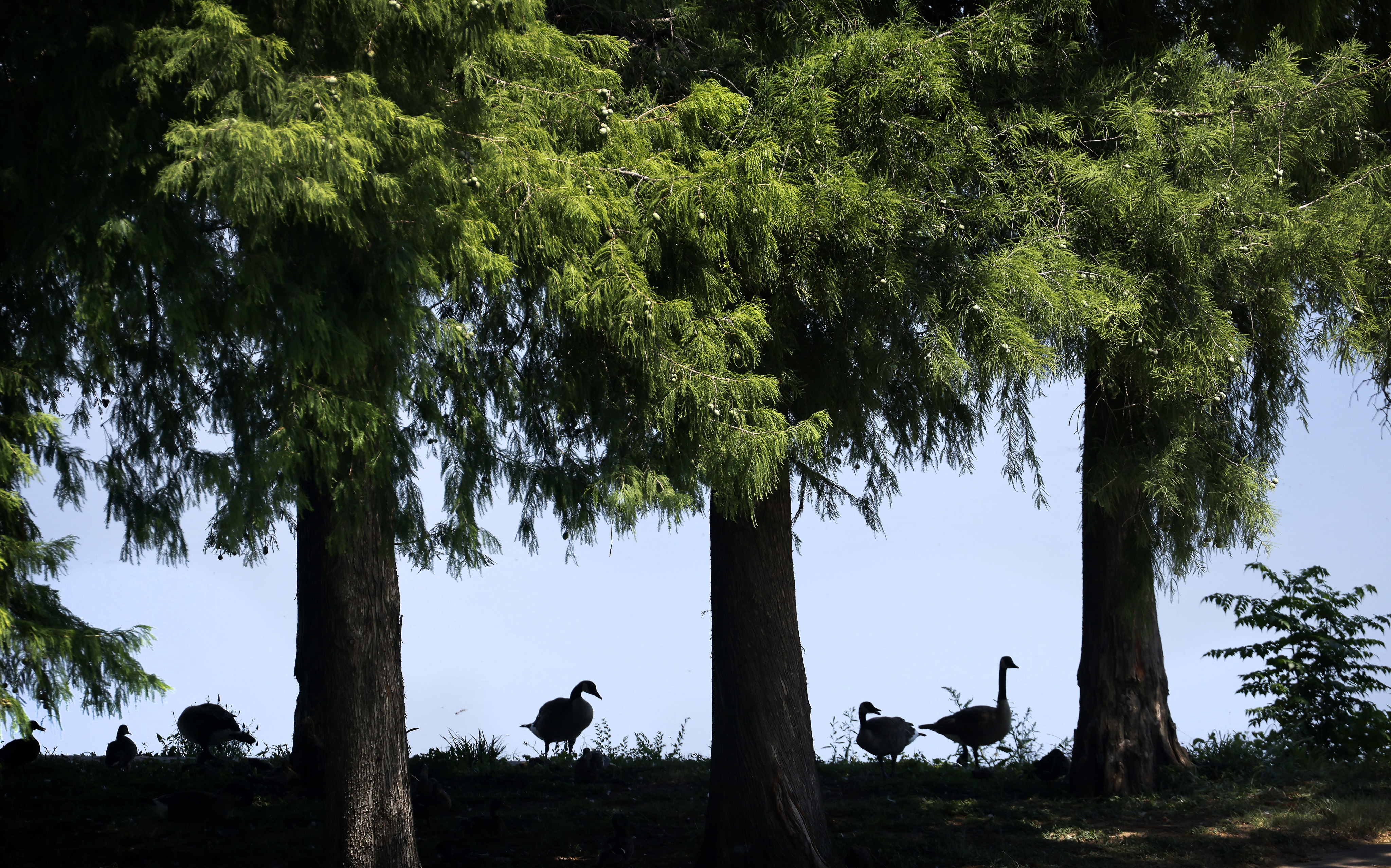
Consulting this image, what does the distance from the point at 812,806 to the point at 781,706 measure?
840 millimetres

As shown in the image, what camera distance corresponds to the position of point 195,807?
9.23 metres

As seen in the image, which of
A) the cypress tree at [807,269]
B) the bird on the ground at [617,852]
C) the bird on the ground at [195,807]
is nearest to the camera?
the cypress tree at [807,269]

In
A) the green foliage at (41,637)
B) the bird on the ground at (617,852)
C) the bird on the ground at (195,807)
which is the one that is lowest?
the bird on the ground at (617,852)

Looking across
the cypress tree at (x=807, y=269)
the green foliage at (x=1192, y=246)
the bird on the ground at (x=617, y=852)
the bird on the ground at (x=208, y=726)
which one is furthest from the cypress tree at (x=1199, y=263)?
the bird on the ground at (x=208, y=726)

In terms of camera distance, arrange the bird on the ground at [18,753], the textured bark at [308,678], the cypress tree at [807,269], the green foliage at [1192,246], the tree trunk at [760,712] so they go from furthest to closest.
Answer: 1. the bird on the ground at [18,753]
2. the textured bark at [308,678]
3. the tree trunk at [760,712]
4. the green foliage at [1192,246]
5. the cypress tree at [807,269]

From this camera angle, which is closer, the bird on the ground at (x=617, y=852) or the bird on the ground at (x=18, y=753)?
the bird on the ground at (x=617, y=852)

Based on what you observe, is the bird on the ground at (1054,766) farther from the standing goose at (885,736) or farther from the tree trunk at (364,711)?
the tree trunk at (364,711)

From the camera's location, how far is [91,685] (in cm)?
524

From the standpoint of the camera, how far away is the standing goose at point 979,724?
12383 millimetres

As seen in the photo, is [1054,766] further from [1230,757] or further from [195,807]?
[195,807]

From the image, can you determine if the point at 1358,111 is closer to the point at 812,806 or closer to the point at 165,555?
the point at 812,806

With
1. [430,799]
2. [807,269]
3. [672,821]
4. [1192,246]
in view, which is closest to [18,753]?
[430,799]

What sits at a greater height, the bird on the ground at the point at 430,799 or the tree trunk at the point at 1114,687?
the tree trunk at the point at 1114,687

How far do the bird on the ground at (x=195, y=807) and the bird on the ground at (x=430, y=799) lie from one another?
5.25ft
